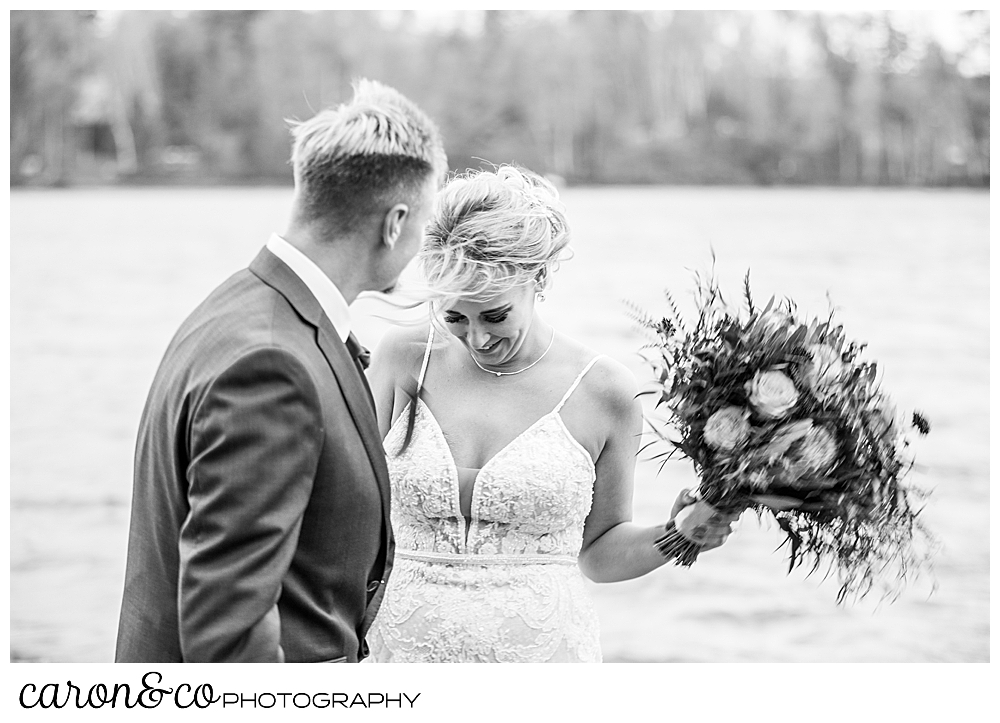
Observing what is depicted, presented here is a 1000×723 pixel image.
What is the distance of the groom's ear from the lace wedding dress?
85cm

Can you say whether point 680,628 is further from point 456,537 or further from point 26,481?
point 26,481

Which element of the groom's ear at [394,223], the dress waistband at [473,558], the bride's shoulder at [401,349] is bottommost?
the dress waistband at [473,558]

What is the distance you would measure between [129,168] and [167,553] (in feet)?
51.3

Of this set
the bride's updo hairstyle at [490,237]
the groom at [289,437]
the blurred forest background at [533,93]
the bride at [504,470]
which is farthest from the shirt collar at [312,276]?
the blurred forest background at [533,93]

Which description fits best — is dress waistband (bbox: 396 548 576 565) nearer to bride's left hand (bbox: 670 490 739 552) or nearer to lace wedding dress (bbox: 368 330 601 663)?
Result: lace wedding dress (bbox: 368 330 601 663)

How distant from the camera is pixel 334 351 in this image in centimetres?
197

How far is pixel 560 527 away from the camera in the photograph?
277 centimetres

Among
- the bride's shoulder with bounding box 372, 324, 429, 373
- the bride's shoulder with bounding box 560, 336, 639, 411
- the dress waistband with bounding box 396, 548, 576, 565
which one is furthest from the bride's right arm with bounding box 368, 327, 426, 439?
the bride's shoulder with bounding box 560, 336, 639, 411

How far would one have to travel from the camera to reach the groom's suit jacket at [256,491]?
5.74ft

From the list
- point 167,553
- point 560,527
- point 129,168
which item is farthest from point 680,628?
point 129,168

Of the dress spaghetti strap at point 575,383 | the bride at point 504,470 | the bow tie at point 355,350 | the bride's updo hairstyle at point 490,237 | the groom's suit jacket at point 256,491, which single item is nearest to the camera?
the groom's suit jacket at point 256,491

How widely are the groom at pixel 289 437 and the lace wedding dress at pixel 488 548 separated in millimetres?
576

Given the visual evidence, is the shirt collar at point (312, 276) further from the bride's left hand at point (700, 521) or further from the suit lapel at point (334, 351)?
the bride's left hand at point (700, 521)

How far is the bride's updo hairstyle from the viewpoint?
2527 millimetres
